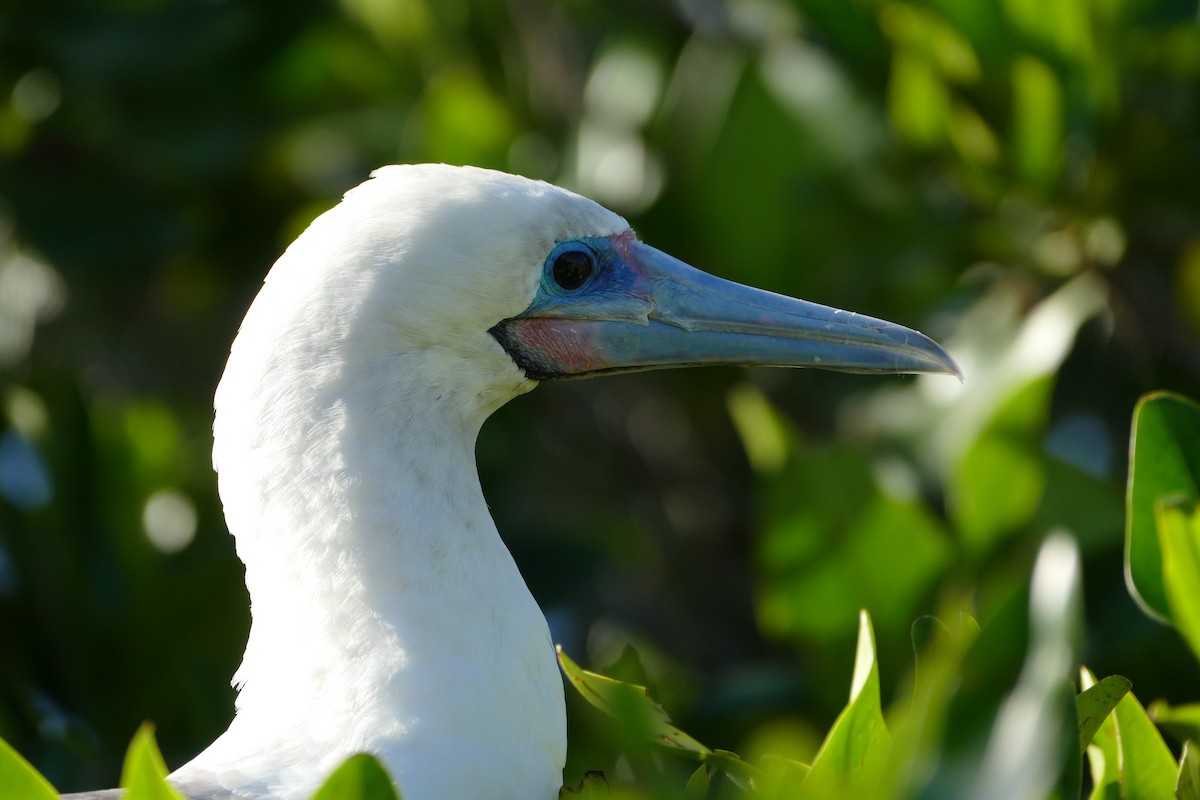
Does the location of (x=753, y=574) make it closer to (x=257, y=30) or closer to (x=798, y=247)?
(x=798, y=247)

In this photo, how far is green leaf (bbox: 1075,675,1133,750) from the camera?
83.2 inches

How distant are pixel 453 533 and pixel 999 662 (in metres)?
1.18

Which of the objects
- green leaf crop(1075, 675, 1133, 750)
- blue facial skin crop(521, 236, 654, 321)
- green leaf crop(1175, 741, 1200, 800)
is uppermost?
blue facial skin crop(521, 236, 654, 321)

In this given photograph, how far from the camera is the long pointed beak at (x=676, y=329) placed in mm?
2938

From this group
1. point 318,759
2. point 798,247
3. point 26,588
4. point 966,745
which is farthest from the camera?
point 798,247

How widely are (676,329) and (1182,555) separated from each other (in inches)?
41.9

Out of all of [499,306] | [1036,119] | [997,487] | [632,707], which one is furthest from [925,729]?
[1036,119]

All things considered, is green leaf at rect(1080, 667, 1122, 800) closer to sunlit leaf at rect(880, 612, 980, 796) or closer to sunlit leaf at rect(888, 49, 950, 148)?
sunlit leaf at rect(880, 612, 980, 796)

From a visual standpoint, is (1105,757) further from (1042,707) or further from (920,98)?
(920,98)

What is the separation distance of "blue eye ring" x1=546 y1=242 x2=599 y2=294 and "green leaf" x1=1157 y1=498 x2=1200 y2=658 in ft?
3.75

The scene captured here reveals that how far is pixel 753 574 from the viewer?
532cm

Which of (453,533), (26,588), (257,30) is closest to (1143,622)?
(453,533)

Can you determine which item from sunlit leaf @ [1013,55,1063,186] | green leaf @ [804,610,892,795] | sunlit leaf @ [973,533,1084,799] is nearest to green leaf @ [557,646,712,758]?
green leaf @ [804,610,892,795]

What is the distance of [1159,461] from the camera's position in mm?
2504
